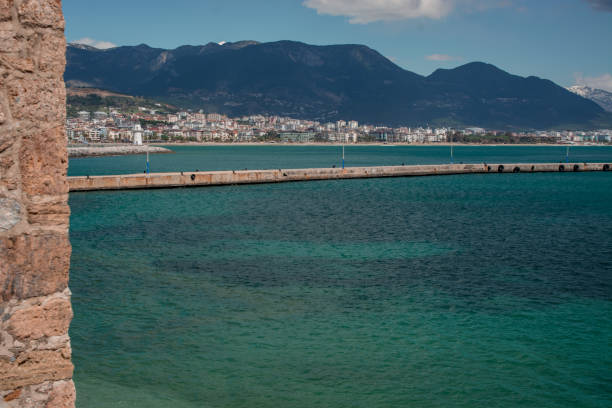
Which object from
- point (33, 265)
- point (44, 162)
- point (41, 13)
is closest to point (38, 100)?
point (44, 162)

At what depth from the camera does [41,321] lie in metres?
2.88

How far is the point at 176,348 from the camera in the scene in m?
9.73

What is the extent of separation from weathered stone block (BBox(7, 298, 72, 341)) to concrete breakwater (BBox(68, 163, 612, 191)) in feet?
133

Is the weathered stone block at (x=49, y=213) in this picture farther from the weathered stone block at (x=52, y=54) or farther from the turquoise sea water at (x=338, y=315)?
the turquoise sea water at (x=338, y=315)

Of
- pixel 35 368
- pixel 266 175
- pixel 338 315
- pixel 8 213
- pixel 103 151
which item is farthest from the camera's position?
pixel 103 151

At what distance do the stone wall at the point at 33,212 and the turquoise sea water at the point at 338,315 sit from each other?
5255mm

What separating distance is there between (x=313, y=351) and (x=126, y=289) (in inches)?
231

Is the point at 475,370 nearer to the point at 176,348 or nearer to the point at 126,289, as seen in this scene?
the point at 176,348

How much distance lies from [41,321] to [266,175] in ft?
162

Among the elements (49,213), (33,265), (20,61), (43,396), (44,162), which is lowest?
(43,396)

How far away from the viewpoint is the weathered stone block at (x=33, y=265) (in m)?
2.77

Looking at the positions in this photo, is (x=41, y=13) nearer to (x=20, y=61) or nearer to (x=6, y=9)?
(x=6, y=9)

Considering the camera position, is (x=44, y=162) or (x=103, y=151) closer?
(x=44, y=162)

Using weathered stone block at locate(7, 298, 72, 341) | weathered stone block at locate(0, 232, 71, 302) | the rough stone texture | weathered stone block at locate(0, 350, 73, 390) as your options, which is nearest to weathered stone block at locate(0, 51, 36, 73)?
weathered stone block at locate(0, 232, 71, 302)
